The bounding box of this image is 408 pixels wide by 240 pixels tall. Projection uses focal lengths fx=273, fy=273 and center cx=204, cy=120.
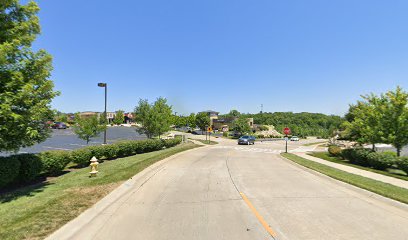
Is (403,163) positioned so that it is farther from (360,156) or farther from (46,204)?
(46,204)

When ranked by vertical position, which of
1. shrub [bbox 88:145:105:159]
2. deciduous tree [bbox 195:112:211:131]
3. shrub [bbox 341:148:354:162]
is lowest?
shrub [bbox 341:148:354:162]

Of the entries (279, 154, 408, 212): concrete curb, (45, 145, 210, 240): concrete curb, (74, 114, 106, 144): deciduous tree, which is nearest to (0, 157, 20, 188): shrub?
(45, 145, 210, 240): concrete curb

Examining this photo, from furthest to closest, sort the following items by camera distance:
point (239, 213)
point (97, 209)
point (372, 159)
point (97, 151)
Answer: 1. point (372, 159)
2. point (97, 151)
3. point (97, 209)
4. point (239, 213)

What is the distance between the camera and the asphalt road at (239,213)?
554 cm

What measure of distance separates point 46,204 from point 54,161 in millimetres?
5564

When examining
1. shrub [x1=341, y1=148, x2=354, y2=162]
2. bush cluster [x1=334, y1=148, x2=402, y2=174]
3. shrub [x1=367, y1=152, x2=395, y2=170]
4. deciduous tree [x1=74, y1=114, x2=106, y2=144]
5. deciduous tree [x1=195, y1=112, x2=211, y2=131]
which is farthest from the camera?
deciduous tree [x1=195, y1=112, x2=211, y2=131]

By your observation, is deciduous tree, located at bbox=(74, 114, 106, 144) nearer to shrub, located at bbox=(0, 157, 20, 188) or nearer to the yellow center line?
shrub, located at bbox=(0, 157, 20, 188)

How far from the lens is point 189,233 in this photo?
18.1 ft

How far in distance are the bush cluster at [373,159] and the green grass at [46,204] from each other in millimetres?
14778

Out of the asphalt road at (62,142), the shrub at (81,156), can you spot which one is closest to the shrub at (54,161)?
the shrub at (81,156)

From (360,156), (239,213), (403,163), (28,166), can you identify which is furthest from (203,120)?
(239,213)

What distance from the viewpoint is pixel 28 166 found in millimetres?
10516

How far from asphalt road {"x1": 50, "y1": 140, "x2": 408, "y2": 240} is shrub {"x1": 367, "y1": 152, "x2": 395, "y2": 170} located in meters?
7.65

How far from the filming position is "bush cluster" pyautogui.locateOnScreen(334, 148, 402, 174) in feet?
51.4
